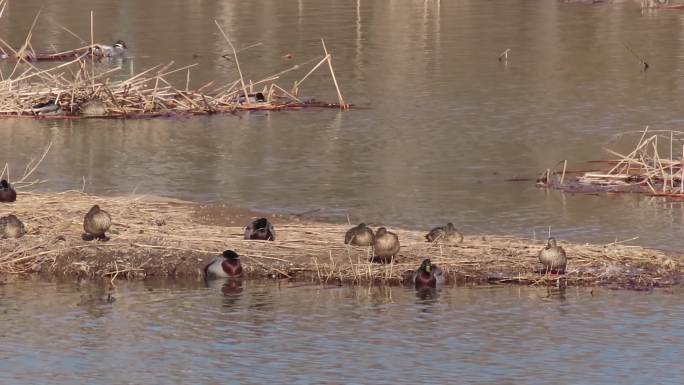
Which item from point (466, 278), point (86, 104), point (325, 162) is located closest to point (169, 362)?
point (466, 278)

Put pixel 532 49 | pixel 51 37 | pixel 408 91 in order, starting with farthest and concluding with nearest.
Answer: pixel 51 37
pixel 532 49
pixel 408 91

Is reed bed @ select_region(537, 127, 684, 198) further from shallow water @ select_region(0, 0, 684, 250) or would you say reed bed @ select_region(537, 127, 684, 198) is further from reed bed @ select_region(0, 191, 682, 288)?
reed bed @ select_region(0, 191, 682, 288)

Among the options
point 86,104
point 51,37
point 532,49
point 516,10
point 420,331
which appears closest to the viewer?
point 420,331

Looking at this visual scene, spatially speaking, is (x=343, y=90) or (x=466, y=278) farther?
(x=343, y=90)

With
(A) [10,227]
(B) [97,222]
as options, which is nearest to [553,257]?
(B) [97,222]

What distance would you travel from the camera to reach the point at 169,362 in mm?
10953

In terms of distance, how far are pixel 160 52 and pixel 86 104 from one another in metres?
9.83

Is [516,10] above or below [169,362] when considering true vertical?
above

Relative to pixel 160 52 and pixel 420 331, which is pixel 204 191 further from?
pixel 160 52

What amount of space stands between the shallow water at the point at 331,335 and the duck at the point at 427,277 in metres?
0.12

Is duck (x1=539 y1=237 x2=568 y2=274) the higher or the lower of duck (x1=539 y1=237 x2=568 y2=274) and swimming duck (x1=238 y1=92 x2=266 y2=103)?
the lower

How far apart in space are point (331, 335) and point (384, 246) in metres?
1.78

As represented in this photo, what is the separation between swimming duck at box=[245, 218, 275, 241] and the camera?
14094 mm

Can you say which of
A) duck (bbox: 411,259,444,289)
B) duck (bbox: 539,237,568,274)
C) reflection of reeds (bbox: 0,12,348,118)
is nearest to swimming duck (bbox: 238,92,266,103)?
reflection of reeds (bbox: 0,12,348,118)
